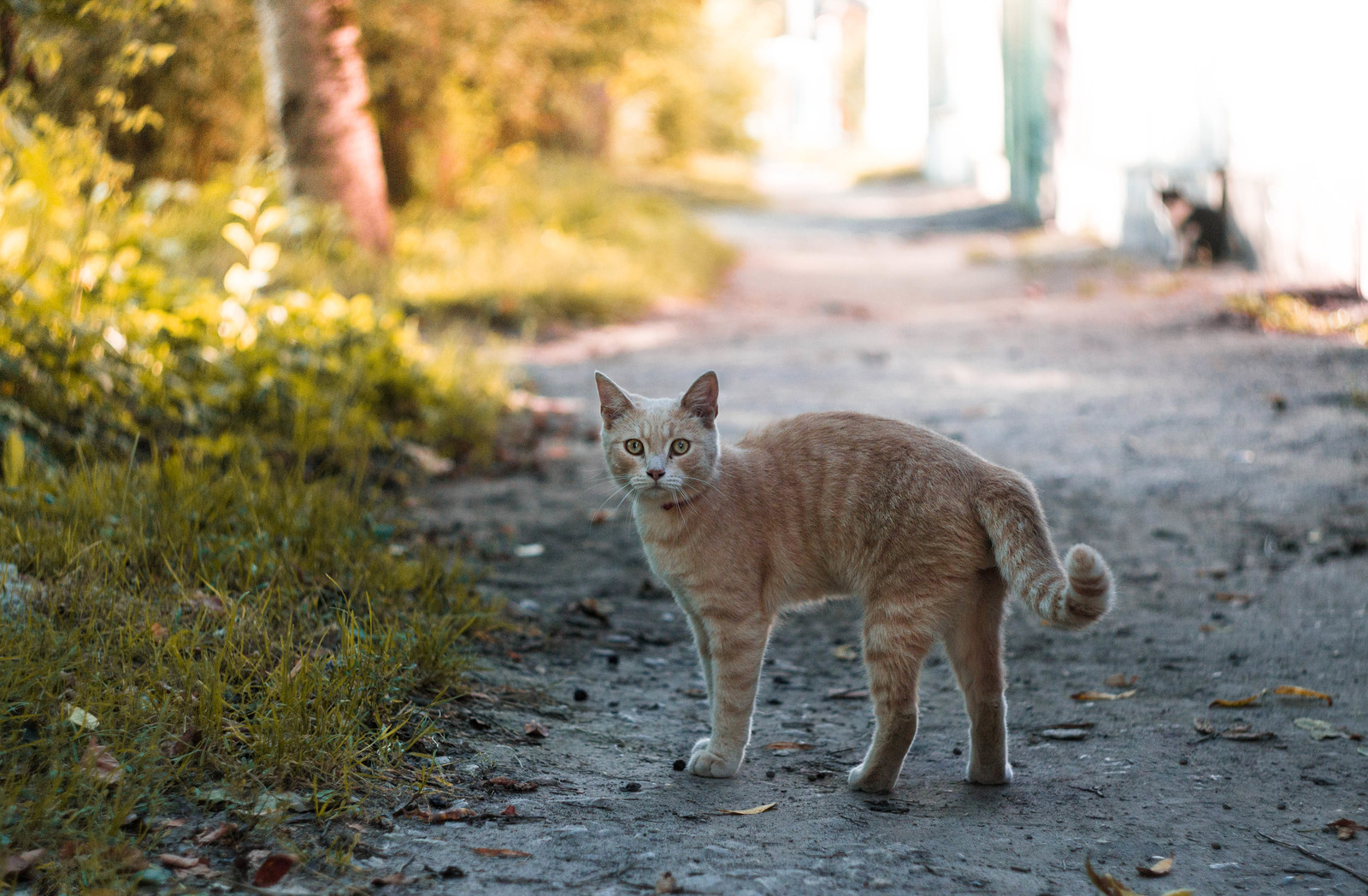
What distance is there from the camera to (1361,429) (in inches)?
245

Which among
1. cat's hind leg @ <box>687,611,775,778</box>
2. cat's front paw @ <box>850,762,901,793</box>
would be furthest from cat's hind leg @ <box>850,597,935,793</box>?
cat's hind leg @ <box>687,611,775,778</box>

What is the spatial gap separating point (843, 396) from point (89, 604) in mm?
5745

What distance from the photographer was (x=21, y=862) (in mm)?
2260

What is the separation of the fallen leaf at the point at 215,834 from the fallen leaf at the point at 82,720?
441 mm

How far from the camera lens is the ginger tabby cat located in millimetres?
3125

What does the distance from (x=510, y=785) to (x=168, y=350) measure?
11.6ft

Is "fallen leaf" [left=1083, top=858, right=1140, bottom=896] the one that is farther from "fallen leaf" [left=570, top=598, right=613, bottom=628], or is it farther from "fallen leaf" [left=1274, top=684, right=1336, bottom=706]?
"fallen leaf" [left=570, top=598, right=613, bottom=628]

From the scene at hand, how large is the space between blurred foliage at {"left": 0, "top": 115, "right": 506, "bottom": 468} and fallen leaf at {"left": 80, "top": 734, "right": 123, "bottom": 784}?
251 cm

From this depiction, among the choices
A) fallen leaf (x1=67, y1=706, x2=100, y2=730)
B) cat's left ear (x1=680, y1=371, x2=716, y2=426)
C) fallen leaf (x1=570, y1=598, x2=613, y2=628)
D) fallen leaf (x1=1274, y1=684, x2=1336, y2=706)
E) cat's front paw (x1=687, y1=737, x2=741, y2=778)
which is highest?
cat's left ear (x1=680, y1=371, x2=716, y2=426)

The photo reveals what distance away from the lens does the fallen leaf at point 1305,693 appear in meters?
3.67

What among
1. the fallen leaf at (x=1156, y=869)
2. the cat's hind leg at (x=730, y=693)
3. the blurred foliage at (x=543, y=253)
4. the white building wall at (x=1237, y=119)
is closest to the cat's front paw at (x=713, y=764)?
the cat's hind leg at (x=730, y=693)

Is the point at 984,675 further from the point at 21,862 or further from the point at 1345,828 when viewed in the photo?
the point at 21,862

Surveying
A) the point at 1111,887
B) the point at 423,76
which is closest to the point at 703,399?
the point at 1111,887

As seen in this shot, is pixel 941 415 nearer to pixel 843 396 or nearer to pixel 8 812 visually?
pixel 843 396
